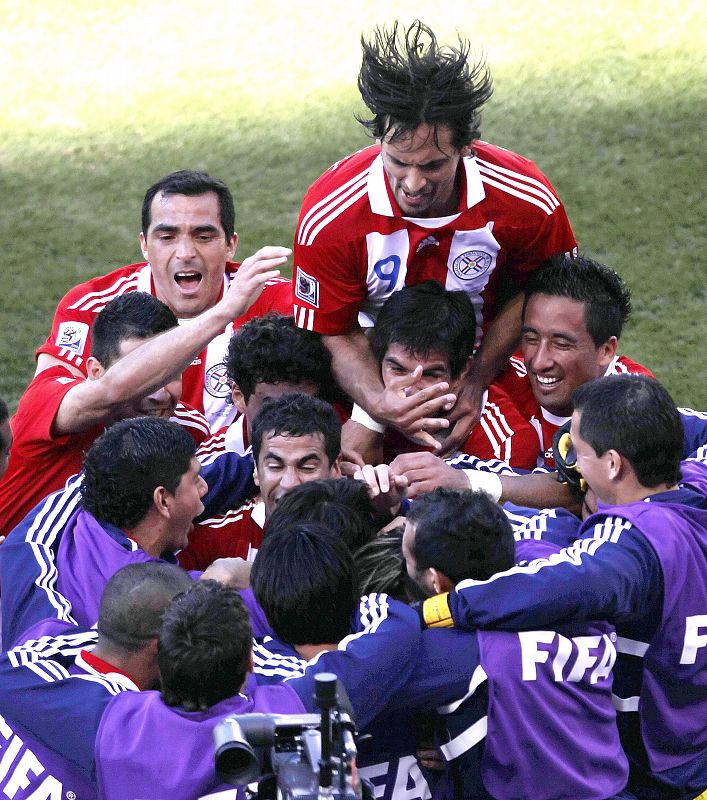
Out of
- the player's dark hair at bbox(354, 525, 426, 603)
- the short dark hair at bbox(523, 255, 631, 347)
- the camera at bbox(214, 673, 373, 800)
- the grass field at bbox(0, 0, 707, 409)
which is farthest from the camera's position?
the grass field at bbox(0, 0, 707, 409)

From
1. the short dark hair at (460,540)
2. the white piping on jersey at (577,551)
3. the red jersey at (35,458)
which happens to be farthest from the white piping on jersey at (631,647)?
the red jersey at (35,458)

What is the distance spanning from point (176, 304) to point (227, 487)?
3.56ft

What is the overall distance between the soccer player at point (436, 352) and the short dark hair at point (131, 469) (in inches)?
26.9

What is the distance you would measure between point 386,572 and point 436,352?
3.18 feet

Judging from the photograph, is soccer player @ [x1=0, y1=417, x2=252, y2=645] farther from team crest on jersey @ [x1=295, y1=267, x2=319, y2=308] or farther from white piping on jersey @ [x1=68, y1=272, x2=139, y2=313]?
white piping on jersey @ [x1=68, y1=272, x2=139, y2=313]

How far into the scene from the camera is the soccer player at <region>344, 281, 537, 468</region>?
349cm

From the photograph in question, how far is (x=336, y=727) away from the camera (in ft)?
6.45

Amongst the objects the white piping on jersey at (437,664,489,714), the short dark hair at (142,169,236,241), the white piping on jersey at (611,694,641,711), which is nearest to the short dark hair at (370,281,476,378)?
the short dark hair at (142,169,236,241)

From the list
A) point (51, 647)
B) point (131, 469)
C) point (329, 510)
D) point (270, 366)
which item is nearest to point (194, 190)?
point (270, 366)

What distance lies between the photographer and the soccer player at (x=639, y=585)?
2.44 meters

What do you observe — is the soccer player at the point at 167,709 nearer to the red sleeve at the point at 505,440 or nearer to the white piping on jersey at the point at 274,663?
the white piping on jersey at the point at 274,663

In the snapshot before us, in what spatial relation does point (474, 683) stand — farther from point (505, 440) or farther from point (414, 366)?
point (505, 440)

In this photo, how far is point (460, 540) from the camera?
99.7 inches

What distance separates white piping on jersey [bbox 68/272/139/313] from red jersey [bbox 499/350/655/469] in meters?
1.29
